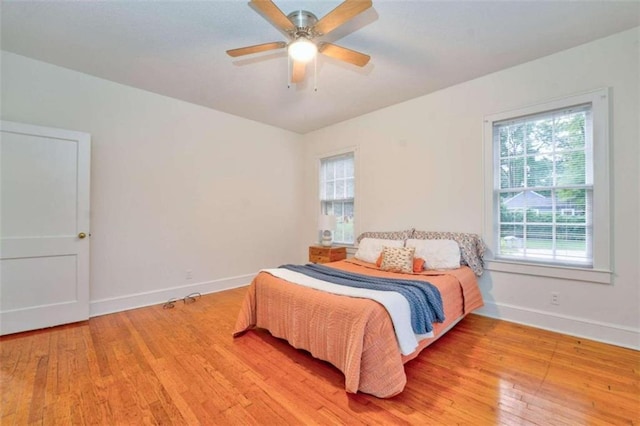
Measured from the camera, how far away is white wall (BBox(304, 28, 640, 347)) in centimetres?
245

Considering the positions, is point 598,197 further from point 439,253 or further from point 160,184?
point 160,184

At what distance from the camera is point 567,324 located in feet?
8.83

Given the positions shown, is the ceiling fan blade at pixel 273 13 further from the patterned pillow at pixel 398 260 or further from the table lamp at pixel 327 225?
the table lamp at pixel 327 225

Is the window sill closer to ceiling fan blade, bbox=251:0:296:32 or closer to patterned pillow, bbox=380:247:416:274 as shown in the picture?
patterned pillow, bbox=380:247:416:274

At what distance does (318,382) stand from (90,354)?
1.94 m

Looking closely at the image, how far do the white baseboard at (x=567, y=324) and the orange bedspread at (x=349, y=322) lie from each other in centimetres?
38

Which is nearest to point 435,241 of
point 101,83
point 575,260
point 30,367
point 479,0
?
point 575,260

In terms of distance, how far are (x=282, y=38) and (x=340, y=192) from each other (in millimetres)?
2680

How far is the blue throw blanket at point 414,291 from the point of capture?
2.06 metres

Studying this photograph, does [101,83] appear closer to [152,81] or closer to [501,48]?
[152,81]

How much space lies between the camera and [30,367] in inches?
83.6

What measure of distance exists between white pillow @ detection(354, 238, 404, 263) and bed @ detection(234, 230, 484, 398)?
328 millimetres

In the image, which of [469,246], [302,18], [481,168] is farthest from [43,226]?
[481,168]

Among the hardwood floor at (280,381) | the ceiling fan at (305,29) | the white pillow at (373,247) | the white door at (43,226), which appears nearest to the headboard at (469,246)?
the white pillow at (373,247)
